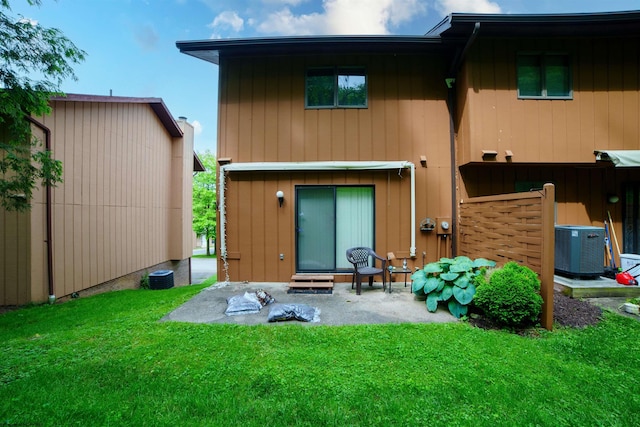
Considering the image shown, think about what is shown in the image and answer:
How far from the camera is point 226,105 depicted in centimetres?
557

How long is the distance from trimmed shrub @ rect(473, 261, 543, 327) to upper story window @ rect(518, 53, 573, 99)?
3.74m

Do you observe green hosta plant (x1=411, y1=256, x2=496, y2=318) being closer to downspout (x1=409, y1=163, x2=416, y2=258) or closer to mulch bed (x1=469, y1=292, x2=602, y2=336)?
mulch bed (x1=469, y1=292, x2=602, y2=336)

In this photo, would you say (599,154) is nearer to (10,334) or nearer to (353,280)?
(353,280)

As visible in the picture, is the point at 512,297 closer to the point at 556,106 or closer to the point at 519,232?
the point at 519,232

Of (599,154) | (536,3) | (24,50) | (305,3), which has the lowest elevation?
(599,154)

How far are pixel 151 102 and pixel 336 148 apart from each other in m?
5.60

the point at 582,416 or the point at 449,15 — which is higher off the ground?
the point at 449,15

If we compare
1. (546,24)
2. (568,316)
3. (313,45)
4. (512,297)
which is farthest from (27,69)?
(546,24)

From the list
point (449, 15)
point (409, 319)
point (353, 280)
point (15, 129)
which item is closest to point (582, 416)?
point (409, 319)

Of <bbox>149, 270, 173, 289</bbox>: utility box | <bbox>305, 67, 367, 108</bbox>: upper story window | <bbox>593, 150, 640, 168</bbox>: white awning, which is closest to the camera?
<bbox>593, 150, 640, 168</bbox>: white awning

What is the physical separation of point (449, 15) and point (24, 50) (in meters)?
6.05

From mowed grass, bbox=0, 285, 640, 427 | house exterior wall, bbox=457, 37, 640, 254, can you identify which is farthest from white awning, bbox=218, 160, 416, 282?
mowed grass, bbox=0, 285, 640, 427

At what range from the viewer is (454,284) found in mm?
3654

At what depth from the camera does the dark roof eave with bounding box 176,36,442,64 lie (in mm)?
5070
